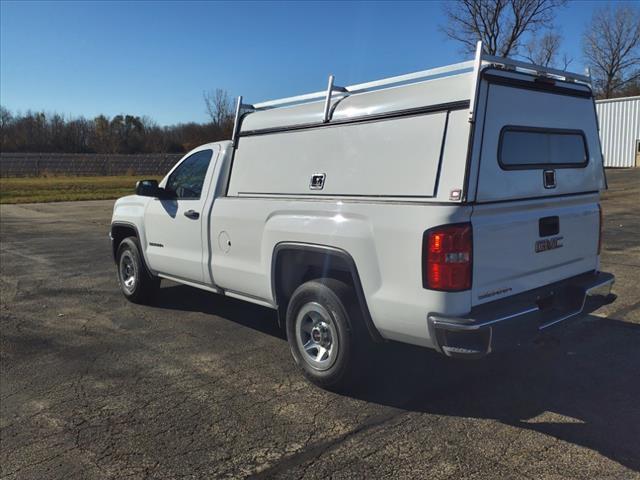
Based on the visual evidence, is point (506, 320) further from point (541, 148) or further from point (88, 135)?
point (88, 135)

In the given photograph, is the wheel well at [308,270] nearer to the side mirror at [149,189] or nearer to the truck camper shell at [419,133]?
the truck camper shell at [419,133]

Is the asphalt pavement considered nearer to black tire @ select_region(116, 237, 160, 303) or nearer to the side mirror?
black tire @ select_region(116, 237, 160, 303)

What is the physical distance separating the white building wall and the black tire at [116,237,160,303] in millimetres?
38192

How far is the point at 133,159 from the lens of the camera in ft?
201

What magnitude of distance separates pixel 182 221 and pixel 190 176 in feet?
1.68

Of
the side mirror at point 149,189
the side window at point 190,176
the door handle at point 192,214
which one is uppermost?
the side window at point 190,176

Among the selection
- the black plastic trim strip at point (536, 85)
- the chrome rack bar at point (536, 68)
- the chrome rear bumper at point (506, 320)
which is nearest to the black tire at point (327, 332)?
the chrome rear bumper at point (506, 320)

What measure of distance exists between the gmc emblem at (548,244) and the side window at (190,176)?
3304mm

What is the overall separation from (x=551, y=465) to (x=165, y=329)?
4.15m

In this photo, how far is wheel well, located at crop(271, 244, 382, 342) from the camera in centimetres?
409

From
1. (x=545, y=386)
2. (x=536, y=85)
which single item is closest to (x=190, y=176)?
(x=536, y=85)

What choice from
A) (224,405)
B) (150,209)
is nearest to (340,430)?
(224,405)

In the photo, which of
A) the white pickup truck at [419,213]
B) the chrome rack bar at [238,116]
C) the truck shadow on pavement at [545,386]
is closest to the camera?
the white pickup truck at [419,213]

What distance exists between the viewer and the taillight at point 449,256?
11.6 ft
